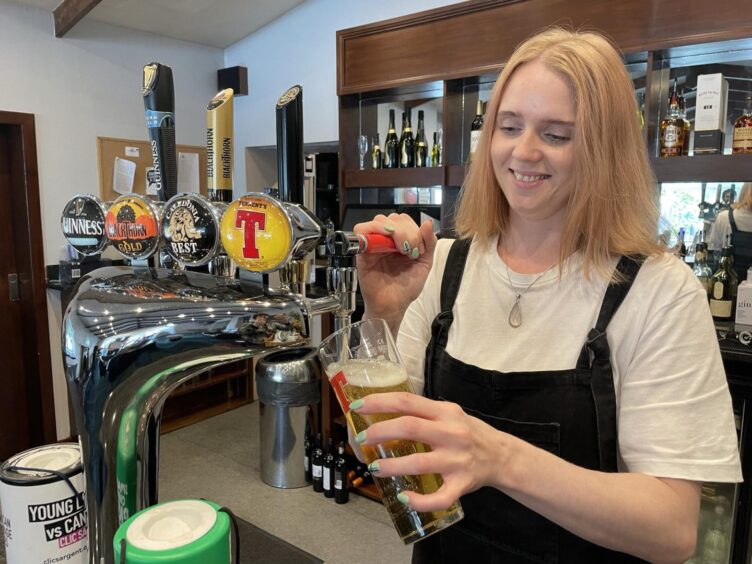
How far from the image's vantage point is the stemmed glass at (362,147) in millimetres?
3428

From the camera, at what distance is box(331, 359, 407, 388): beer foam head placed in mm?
654

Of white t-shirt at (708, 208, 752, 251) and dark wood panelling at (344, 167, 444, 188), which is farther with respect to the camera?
dark wood panelling at (344, 167, 444, 188)

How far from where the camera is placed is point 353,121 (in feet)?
11.1

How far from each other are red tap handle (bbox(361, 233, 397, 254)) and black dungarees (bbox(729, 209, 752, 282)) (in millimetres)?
2148

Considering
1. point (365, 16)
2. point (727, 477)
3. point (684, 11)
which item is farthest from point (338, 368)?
point (365, 16)

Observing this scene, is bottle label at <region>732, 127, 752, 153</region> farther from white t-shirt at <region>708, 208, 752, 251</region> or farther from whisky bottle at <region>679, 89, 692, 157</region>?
white t-shirt at <region>708, 208, 752, 251</region>

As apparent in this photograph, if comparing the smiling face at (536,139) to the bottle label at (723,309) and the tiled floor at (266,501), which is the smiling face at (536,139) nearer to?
the bottle label at (723,309)

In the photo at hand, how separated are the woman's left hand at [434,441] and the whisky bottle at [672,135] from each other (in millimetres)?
2205

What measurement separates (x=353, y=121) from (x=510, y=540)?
286 centimetres

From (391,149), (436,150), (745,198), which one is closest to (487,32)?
(436,150)

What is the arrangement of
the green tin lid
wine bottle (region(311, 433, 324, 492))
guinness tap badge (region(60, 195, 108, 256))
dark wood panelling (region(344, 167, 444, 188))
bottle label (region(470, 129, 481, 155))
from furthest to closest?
wine bottle (region(311, 433, 324, 492)) < dark wood panelling (region(344, 167, 444, 188)) < bottle label (region(470, 129, 481, 155)) < guinness tap badge (region(60, 195, 108, 256)) < the green tin lid

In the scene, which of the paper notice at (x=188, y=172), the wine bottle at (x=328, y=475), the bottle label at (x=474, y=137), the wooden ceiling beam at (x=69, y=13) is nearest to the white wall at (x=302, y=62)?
the paper notice at (x=188, y=172)

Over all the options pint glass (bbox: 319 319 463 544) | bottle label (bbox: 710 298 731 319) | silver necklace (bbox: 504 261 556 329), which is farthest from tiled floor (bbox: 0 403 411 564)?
pint glass (bbox: 319 319 463 544)

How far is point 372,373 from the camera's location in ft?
2.20
